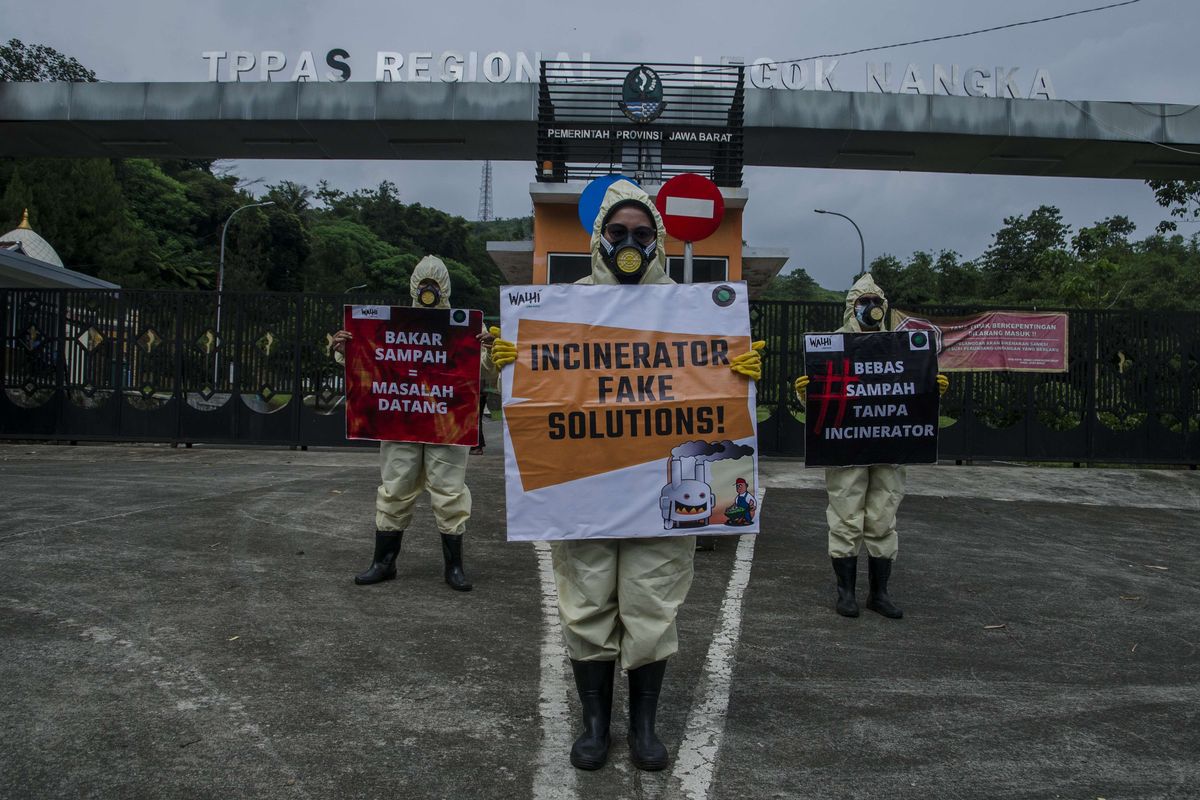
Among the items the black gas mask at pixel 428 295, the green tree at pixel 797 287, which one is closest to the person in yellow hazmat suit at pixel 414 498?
the black gas mask at pixel 428 295

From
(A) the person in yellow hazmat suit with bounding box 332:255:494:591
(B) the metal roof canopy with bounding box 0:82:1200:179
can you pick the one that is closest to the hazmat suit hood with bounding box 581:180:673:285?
(A) the person in yellow hazmat suit with bounding box 332:255:494:591

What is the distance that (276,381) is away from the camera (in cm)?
1530

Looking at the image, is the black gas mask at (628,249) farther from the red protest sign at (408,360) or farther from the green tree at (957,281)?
the green tree at (957,281)

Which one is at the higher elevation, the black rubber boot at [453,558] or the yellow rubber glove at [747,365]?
the yellow rubber glove at [747,365]

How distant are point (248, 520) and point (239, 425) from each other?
744cm

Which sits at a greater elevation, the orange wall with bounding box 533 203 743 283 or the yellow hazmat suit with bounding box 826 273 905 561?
the orange wall with bounding box 533 203 743 283

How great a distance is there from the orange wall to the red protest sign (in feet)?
25.4

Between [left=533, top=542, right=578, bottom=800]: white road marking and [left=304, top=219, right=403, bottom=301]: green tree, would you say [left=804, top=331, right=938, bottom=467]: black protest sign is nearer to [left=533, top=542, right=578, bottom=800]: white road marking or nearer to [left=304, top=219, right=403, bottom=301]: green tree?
[left=533, top=542, right=578, bottom=800]: white road marking

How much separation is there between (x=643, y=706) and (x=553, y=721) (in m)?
0.51

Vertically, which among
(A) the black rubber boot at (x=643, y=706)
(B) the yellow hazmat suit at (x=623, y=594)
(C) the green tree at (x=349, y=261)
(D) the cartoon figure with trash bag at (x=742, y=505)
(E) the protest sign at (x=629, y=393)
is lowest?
(A) the black rubber boot at (x=643, y=706)

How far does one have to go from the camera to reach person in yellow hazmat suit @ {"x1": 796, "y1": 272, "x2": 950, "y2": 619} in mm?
6012

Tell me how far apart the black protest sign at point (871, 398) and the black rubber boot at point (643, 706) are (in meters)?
2.82

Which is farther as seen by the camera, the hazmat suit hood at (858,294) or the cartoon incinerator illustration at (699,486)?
the hazmat suit hood at (858,294)

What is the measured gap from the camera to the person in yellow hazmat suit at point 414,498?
6.29m
